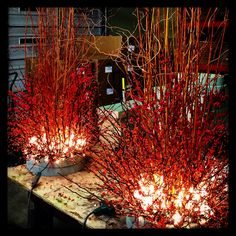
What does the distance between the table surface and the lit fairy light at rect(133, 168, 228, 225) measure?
318mm

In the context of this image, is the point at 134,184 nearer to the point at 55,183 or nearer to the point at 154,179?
the point at 154,179

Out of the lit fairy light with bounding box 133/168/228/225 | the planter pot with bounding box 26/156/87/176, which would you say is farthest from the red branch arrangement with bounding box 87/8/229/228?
the planter pot with bounding box 26/156/87/176

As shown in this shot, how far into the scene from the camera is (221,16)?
631cm

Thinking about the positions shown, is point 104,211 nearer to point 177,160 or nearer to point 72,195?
point 72,195

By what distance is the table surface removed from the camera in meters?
2.58

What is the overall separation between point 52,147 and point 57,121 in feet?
1.26

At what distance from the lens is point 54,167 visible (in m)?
3.48

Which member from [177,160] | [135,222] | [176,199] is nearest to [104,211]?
[135,222]

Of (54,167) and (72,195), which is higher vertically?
(54,167)

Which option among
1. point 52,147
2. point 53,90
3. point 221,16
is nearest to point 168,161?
point 52,147

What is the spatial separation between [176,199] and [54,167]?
1.59 metres

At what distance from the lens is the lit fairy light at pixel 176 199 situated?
234cm

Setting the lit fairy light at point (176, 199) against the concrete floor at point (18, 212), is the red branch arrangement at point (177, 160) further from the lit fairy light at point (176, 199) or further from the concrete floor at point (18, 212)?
the concrete floor at point (18, 212)

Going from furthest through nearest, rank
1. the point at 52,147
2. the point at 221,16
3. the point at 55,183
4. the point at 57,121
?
the point at 221,16, the point at 57,121, the point at 52,147, the point at 55,183
